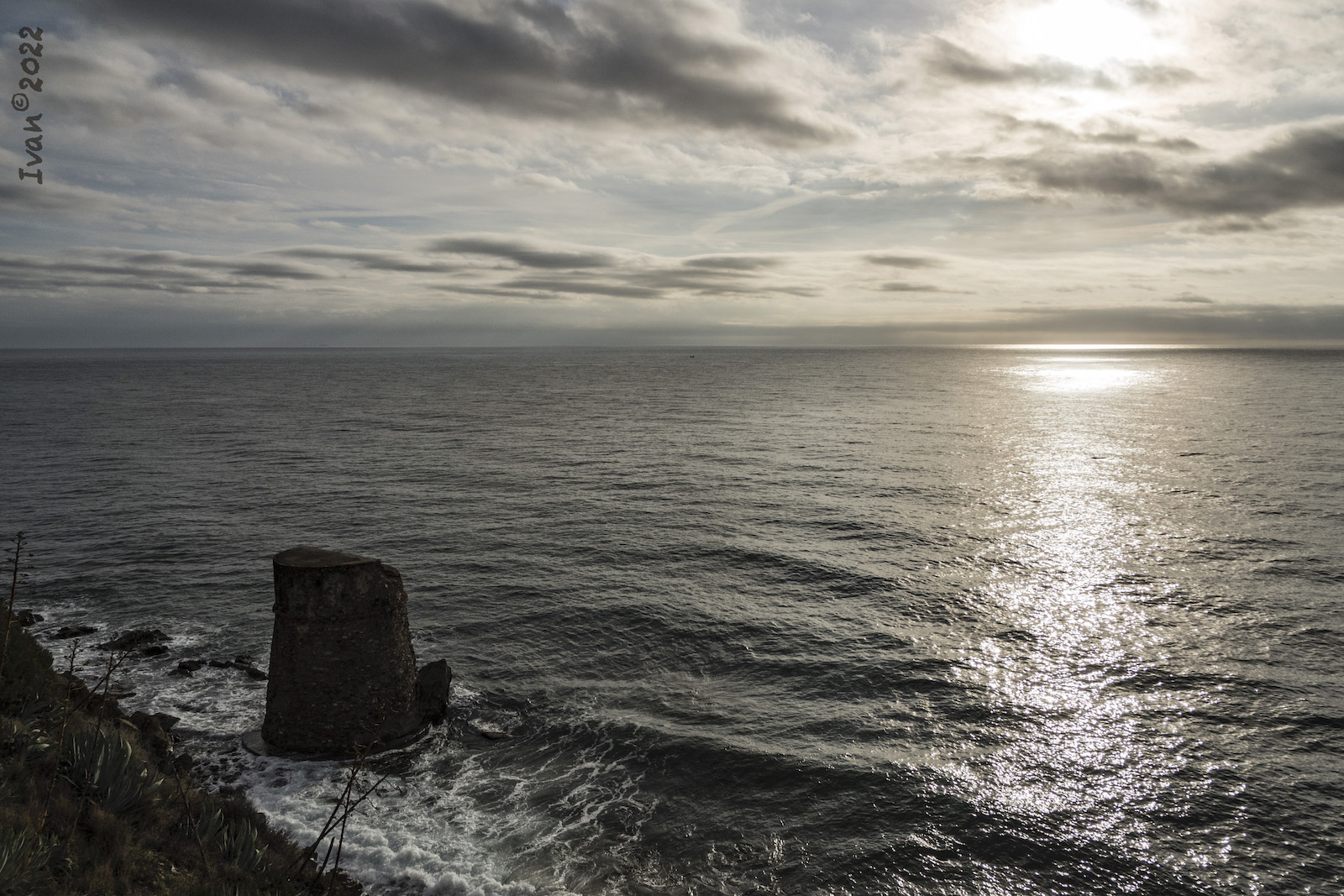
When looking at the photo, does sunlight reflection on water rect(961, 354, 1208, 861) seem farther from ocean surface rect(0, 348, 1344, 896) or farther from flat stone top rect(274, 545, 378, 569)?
flat stone top rect(274, 545, 378, 569)

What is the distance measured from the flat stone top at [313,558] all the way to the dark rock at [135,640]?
972 cm

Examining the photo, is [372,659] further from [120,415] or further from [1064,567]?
[120,415]

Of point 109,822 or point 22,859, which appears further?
point 109,822

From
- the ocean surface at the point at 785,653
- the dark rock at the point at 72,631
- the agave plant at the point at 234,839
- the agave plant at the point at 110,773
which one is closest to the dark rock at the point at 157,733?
the ocean surface at the point at 785,653

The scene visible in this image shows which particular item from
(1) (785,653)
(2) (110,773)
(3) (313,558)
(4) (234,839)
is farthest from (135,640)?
(1) (785,653)

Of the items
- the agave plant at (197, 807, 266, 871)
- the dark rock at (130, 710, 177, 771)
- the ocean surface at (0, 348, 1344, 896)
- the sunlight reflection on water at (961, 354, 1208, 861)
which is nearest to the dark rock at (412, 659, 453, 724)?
the ocean surface at (0, 348, 1344, 896)

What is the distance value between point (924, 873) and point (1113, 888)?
11.4 ft

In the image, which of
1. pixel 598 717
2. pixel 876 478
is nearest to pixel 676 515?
pixel 876 478

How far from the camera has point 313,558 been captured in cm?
1748

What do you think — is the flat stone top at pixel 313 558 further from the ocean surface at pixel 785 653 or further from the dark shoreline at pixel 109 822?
the ocean surface at pixel 785 653

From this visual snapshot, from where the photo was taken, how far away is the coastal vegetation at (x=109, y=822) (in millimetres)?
9672

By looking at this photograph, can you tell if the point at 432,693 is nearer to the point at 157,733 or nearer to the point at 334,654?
the point at 334,654

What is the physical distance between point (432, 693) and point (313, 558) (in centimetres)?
484

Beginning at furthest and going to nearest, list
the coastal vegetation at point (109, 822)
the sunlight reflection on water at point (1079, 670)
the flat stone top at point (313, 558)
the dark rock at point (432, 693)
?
the dark rock at point (432, 693) < the flat stone top at point (313, 558) < the sunlight reflection on water at point (1079, 670) < the coastal vegetation at point (109, 822)
